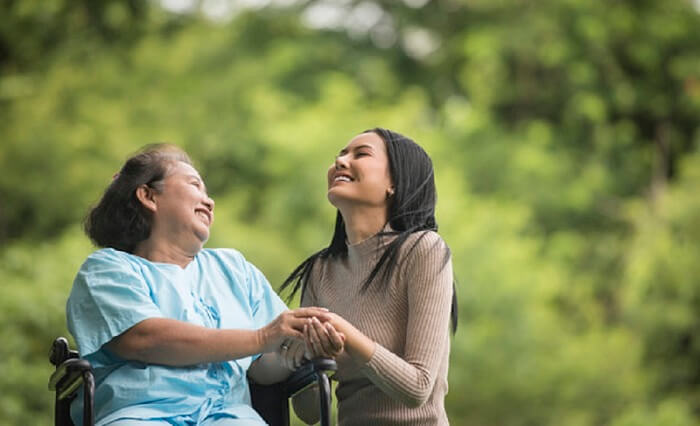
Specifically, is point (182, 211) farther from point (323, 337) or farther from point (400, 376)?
point (400, 376)

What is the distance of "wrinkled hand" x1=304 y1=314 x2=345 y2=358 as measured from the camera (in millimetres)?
1979

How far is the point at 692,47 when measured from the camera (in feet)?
35.8

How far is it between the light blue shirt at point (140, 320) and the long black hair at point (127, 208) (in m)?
0.08

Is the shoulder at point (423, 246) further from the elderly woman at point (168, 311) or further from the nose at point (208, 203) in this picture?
the nose at point (208, 203)

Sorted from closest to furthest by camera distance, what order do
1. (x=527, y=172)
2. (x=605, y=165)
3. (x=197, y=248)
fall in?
(x=197, y=248) < (x=527, y=172) < (x=605, y=165)

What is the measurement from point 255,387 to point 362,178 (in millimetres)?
528

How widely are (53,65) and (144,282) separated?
689cm

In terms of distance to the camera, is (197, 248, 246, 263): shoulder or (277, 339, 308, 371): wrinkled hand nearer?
(277, 339, 308, 371): wrinkled hand

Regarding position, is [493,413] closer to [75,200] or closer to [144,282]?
[75,200]

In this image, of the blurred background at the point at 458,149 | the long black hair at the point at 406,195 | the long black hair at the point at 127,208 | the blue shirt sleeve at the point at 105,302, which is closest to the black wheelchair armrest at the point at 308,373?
the long black hair at the point at 406,195

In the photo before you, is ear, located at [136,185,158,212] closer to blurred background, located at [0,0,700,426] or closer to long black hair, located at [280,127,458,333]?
long black hair, located at [280,127,458,333]

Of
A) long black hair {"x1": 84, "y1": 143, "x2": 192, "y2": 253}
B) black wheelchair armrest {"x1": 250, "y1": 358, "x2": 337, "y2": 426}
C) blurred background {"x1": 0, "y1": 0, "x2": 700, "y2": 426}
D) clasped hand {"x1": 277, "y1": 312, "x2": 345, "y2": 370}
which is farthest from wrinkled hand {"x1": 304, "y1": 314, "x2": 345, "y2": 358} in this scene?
blurred background {"x1": 0, "y1": 0, "x2": 700, "y2": 426}

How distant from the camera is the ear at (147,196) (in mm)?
2230

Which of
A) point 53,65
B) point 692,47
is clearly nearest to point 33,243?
point 53,65
